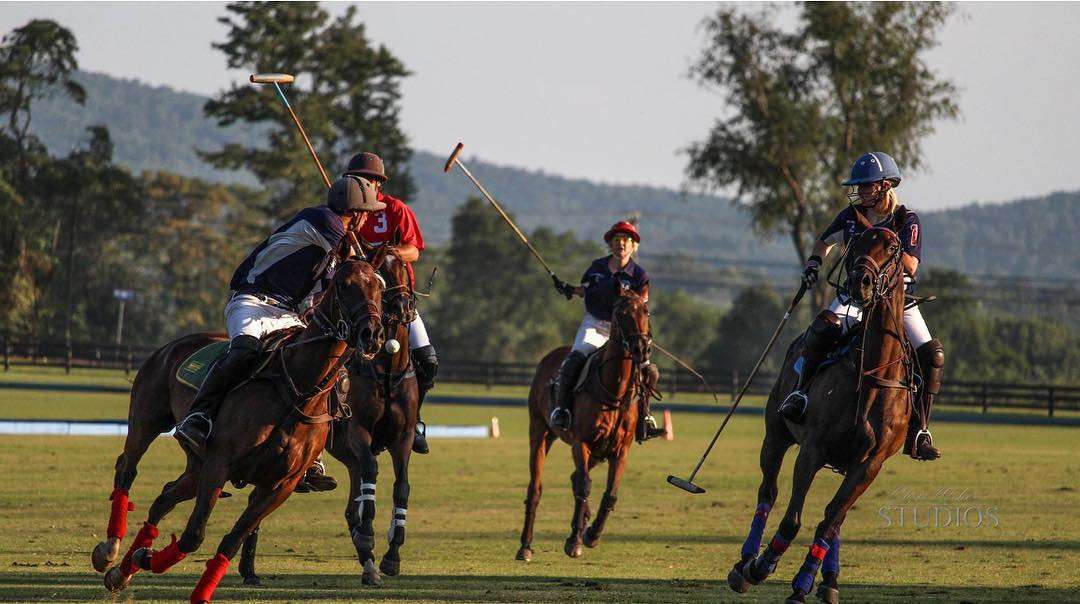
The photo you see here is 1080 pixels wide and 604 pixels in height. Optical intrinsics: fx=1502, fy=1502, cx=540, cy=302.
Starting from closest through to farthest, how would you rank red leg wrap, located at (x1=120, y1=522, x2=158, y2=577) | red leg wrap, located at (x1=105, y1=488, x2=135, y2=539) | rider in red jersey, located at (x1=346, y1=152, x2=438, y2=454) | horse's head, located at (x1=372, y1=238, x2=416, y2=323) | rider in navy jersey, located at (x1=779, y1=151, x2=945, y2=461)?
red leg wrap, located at (x1=120, y1=522, x2=158, y2=577)
horse's head, located at (x1=372, y1=238, x2=416, y2=323)
red leg wrap, located at (x1=105, y1=488, x2=135, y2=539)
rider in navy jersey, located at (x1=779, y1=151, x2=945, y2=461)
rider in red jersey, located at (x1=346, y1=152, x2=438, y2=454)

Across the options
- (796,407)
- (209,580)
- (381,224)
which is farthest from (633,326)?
(209,580)

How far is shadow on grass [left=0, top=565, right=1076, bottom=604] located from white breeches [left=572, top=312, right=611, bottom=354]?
397cm

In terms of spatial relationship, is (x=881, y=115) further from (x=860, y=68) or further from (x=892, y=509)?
(x=892, y=509)

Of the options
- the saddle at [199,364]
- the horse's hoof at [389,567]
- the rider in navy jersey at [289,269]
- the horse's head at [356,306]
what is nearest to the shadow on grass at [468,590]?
the horse's hoof at [389,567]

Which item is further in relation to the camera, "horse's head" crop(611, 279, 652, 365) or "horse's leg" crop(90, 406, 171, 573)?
"horse's head" crop(611, 279, 652, 365)

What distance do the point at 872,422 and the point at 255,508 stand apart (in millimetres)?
4509

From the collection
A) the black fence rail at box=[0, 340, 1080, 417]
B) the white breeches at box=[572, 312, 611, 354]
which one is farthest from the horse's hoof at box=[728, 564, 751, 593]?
the black fence rail at box=[0, 340, 1080, 417]

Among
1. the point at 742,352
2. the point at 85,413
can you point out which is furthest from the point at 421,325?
the point at 742,352

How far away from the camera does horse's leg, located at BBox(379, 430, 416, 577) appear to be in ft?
40.4

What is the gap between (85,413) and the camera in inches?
1400

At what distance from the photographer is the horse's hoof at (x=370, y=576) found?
11758mm

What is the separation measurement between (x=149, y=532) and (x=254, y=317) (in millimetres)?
1706

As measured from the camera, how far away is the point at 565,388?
1586 centimetres

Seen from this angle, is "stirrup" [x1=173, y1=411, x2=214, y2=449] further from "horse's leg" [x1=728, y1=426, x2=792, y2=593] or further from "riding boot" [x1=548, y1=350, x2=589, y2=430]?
"riding boot" [x1=548, y1=350, x2=589, y2=430]
